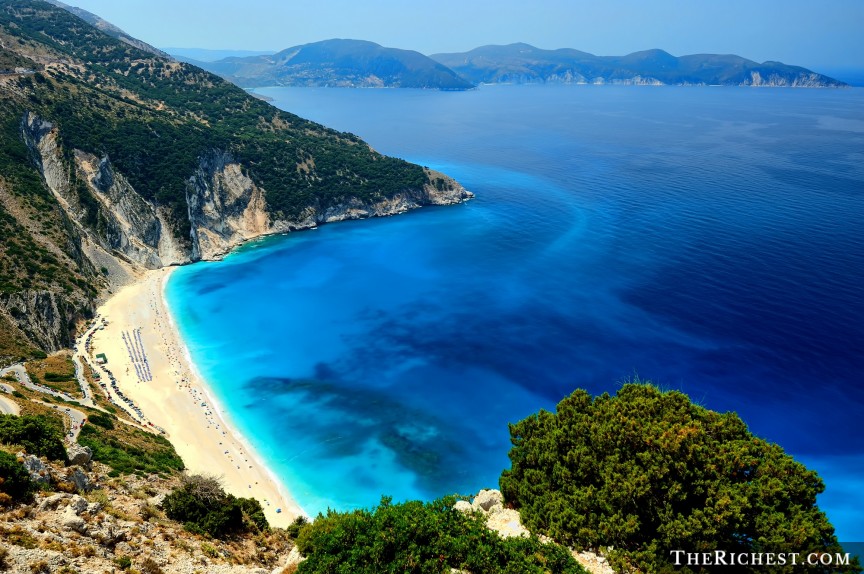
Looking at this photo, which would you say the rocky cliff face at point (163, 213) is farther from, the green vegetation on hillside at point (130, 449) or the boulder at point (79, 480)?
the boulder at point (79, 480)

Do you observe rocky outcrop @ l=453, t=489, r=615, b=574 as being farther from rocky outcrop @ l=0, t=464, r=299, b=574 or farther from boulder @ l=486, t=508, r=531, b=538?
rocky outcrop @ l=0, t=464, r=299, b=574

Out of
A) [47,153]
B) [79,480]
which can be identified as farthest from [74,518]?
[47,153]

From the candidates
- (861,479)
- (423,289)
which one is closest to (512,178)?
(423,289)

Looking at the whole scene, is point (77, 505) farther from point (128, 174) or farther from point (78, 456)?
point (128, 174)

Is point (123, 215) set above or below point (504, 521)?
above

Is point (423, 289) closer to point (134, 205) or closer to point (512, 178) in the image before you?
point (134, 205)

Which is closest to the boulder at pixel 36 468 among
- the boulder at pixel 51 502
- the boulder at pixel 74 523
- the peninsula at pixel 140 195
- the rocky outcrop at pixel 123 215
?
the boulder at pixel 51 502

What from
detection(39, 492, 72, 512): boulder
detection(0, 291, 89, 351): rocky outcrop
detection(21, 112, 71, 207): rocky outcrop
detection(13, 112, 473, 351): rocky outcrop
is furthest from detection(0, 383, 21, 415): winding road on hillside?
detection(21, 112, 71, 207): rocky outcrop
